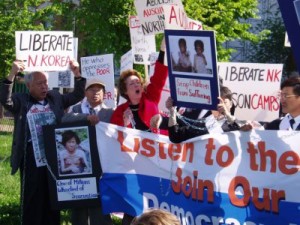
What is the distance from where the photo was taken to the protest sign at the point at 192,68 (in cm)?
521

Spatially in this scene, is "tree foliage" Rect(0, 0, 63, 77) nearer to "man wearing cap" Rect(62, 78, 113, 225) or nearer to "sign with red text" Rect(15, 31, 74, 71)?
"sign with red text" Rect(15, 31, 74, 71)

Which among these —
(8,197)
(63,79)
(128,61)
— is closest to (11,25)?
(63,79)

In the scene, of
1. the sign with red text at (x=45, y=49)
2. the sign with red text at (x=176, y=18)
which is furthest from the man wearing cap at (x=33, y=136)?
the sign with red text at (x=176, y=18)

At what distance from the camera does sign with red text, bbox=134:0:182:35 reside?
27.8ft

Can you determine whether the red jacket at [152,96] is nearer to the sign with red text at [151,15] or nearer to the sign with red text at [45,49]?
the sign with red text at [45,49]

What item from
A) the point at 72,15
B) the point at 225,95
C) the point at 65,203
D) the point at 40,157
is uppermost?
the point at 72,15

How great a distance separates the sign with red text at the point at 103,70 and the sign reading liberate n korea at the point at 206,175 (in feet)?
12.5

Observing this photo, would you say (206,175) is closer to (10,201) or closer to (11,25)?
→ (10,201)

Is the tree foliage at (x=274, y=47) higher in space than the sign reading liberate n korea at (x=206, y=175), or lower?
higher

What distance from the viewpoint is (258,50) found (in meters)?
30.5

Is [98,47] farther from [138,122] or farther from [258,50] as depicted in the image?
[258,50]

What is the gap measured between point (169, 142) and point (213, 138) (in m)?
0.55

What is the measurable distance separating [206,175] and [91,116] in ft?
5.18

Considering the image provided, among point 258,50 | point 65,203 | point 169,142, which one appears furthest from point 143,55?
point 258,50
